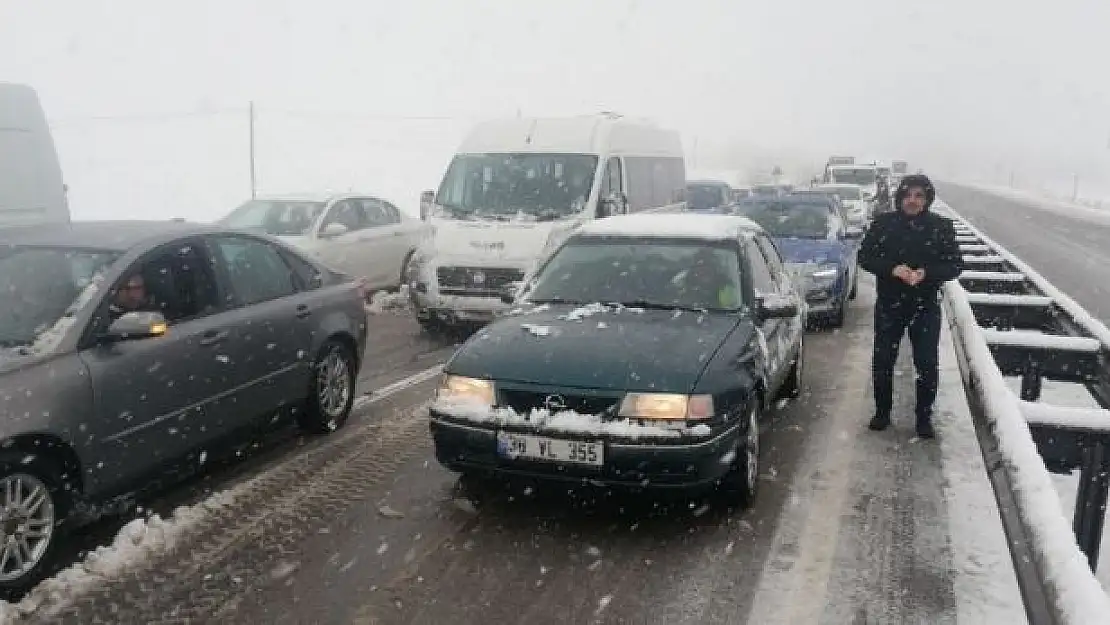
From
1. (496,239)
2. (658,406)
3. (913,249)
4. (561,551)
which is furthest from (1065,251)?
(561,551)

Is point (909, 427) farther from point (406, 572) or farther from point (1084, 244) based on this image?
point (1084, 244)

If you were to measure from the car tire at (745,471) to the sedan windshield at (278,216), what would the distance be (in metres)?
7.43

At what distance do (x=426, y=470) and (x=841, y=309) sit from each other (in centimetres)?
661

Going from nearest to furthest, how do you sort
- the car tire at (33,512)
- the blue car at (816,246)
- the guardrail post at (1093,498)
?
the car tire at (33,512) → the guardrail post at (1093,498) → the blue car at (816,246)

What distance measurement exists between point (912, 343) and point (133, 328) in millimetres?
4952

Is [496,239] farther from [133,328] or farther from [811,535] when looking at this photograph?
[811,535]

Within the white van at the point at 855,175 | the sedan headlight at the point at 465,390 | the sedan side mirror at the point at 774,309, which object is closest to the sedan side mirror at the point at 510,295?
the sedan headlight at the point at 465,390

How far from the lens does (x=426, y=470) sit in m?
5.34

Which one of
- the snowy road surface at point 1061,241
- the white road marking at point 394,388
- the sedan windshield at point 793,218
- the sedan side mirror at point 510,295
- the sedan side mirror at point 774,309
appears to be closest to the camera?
the sedan side mirror at point 774,309

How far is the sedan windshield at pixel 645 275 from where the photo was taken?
5.44 metres

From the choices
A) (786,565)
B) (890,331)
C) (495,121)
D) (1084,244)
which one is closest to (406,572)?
(786,565)

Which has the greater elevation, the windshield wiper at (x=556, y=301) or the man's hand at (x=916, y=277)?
the man's hand at (x=916, y=277)

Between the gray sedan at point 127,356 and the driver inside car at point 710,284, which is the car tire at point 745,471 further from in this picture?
the gray sedan at point 127,356

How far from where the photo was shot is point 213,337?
15.8ft
